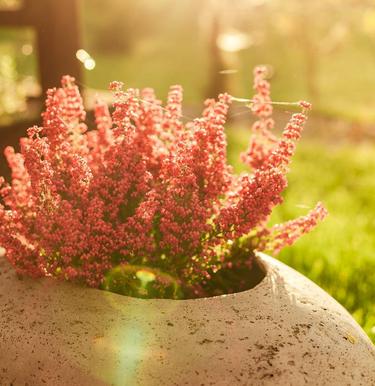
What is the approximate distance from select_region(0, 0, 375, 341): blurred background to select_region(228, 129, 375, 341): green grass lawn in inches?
0.6

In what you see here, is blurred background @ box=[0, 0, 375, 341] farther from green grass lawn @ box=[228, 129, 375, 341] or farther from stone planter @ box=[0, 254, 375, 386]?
stone planter @ box=[0, 254, 375, 386]

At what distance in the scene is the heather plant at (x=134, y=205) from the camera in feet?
9.80

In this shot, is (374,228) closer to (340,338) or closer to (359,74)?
(340,338)

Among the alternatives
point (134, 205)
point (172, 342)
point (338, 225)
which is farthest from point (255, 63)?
point (172, 342)

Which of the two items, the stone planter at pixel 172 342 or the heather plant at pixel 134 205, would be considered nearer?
the stone planter at pixel 172 342

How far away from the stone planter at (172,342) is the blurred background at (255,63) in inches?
24.8

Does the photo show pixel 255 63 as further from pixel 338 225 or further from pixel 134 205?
pixel 134 205

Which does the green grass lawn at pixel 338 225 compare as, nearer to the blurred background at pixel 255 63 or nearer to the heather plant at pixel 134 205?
the blurred background at pixel 255 63

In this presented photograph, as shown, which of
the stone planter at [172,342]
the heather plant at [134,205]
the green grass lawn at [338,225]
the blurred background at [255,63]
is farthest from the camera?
the blurred background at [255,63]

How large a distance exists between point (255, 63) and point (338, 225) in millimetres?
23449

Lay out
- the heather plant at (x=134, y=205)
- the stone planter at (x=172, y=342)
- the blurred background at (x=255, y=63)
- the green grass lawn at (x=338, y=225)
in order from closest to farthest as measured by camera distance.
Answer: the stone planter at (x=172, y=342) < the heather plant at (x=134, y=205) < the green grass lawn at (x=338, y=225) < the blurred background at (x=255, y=63)

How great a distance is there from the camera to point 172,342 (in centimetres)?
271

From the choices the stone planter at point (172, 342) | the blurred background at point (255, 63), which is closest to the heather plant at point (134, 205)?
the stone planter at point (172, 342)

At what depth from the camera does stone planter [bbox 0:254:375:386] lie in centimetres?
267
